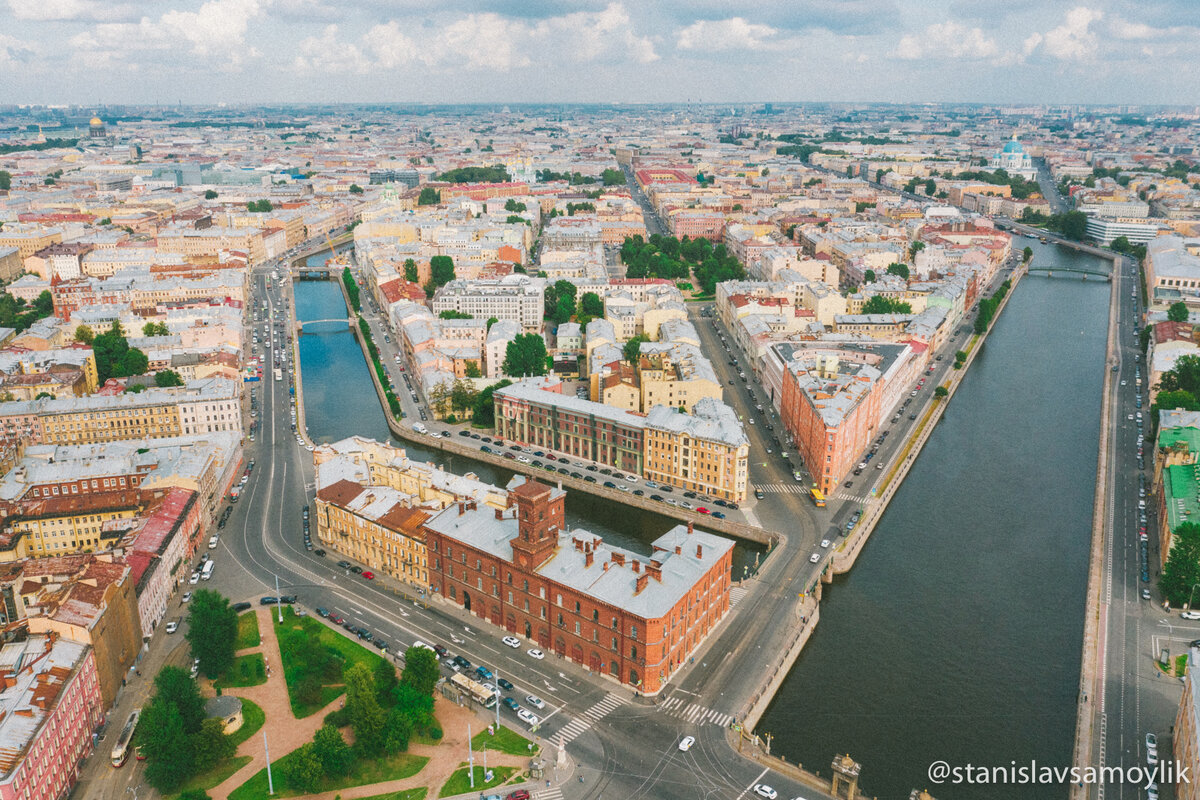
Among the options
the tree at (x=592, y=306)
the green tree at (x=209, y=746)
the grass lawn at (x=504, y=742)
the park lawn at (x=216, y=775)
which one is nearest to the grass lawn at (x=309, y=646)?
the park lawn at (x=216, y=775)

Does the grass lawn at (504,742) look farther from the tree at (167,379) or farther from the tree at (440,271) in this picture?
the tree at (440,271)

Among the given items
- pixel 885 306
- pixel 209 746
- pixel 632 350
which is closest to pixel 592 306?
pixel 632 350

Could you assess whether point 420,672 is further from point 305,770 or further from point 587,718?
point 587,718

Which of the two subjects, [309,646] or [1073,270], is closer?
[309,646]

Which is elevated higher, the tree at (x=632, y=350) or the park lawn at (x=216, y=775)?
the tree at (x=632, y=350)

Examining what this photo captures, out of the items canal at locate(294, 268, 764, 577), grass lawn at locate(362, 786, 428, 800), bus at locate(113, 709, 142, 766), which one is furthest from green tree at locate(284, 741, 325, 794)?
canal at locate(294, 268, 764, 577)

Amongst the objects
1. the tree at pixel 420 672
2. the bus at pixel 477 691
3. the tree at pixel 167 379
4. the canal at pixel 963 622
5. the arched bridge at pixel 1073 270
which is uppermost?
the arched bridge at pixel 1073 270
